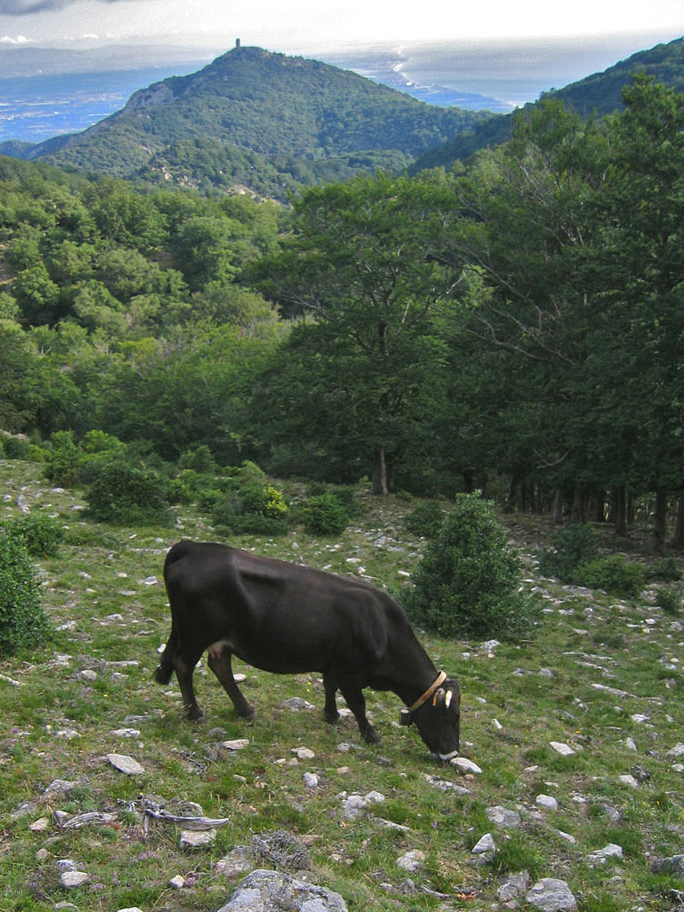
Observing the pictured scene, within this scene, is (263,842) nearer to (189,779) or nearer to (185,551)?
(189,779)

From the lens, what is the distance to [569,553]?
59.5ft

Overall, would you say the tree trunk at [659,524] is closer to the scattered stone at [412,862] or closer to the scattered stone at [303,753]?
the scattered stone at [303,753]

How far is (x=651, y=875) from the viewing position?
5.81 metres

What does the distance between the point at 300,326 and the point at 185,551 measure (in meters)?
19.9

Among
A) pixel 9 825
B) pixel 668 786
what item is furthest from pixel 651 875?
Answer: pixel 9 825

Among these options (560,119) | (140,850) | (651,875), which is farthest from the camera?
(560,119)

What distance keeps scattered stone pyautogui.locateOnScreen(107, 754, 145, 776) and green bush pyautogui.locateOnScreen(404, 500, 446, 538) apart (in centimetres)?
1389

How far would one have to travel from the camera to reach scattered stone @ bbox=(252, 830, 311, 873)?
5312 millimetres

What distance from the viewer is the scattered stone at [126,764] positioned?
638 cm

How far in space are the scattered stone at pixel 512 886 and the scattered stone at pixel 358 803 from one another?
134 cm

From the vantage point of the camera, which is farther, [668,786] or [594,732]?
[594,732]

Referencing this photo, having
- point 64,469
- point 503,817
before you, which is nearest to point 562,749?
point 503,817

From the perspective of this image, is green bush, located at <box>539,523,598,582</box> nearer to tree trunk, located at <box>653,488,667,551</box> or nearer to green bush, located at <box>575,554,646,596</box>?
green bush, located at <box>575,554,646,596</box>

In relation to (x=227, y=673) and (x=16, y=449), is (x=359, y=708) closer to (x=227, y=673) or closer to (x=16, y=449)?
(x=227, y=673)
